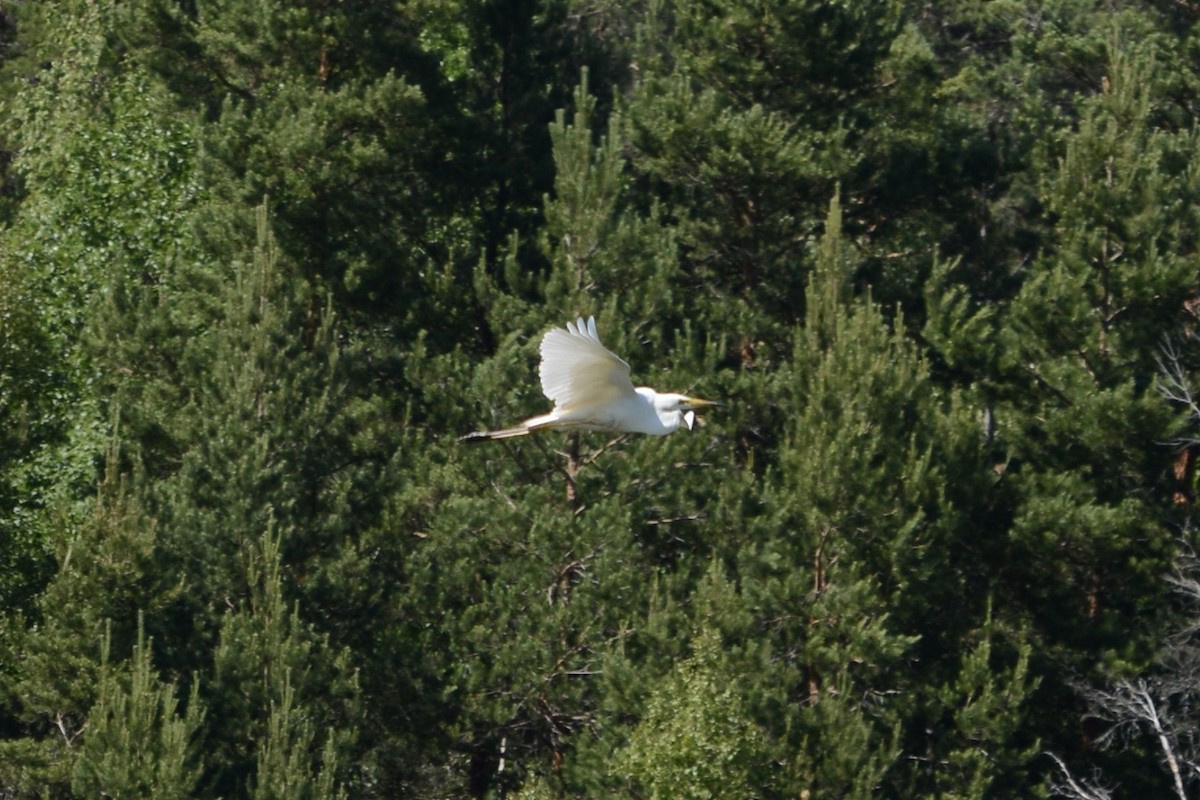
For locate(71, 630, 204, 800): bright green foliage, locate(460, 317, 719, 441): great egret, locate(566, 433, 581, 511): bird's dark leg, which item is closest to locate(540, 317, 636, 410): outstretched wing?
locate(460, 317, 719, 441): great egret

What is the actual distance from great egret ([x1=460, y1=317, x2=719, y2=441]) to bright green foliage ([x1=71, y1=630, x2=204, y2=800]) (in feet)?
17.5

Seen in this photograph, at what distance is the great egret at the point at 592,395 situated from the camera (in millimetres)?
12320

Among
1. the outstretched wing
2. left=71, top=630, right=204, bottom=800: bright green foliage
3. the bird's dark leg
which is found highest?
the outstretched wing

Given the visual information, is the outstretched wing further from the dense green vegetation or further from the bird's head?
the dense green vegetation

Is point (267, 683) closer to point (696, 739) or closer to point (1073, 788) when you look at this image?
point (696, 739)

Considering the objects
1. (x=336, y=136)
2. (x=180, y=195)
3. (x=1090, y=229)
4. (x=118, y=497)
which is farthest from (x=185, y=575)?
(x=1090, y=229)

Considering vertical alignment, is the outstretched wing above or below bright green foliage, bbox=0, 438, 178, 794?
above

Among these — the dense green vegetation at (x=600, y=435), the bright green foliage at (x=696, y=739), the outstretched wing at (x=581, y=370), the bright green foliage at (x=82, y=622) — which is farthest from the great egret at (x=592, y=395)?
the bright green foliage at (x=82, y=622)

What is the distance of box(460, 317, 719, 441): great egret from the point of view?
40.4 feet

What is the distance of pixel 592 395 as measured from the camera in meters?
12.9

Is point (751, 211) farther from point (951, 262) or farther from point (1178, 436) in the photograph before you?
point (1178, 436)

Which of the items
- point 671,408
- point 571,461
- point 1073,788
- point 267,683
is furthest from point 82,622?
point 1073,788

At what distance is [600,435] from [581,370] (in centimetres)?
739

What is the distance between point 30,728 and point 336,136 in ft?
21.9
